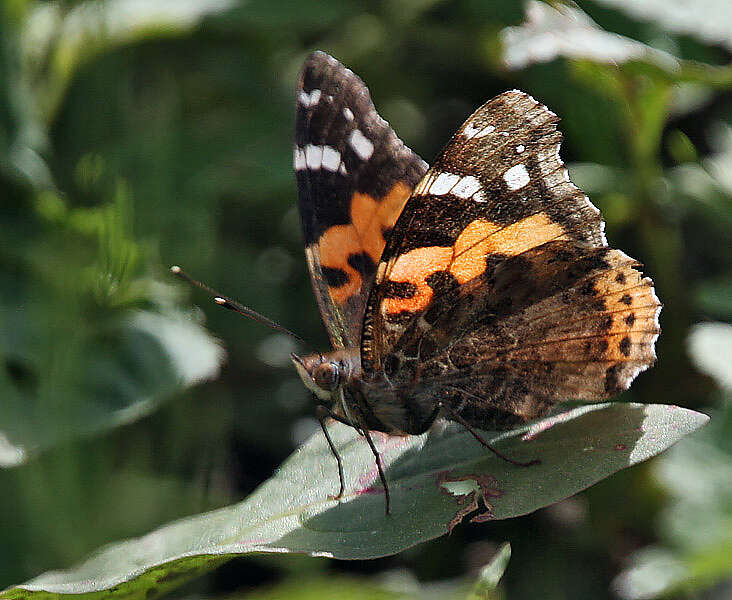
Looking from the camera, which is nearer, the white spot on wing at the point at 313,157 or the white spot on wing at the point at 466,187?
the white spot on wing at the point at 466,187

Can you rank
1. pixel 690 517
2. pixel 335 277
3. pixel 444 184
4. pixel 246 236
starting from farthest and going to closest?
pixel 246 236 → pixel 690 517 → pixel 335 277 → pixel 444 184

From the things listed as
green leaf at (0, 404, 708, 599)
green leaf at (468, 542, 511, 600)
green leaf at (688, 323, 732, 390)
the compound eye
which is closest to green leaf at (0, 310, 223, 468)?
green leaf at (0, 404, 708, 599)

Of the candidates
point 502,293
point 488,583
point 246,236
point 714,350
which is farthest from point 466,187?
point 246,236

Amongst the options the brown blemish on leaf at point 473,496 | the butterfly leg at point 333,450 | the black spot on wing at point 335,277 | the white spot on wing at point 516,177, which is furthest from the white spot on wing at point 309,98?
the brown blemish on leaf at point 473,496

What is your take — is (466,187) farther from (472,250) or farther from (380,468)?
(380,468)

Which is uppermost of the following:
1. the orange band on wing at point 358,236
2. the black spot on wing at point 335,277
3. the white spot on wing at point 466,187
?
the white spot on wing at point 466,187

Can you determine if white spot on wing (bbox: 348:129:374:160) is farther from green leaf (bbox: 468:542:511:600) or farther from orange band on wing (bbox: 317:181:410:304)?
green leaf (bbox: 468:542:511:600)

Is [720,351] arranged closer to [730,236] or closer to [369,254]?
[730,236]

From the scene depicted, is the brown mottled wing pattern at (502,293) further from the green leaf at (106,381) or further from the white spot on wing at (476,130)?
the green leaf at (106,381)
